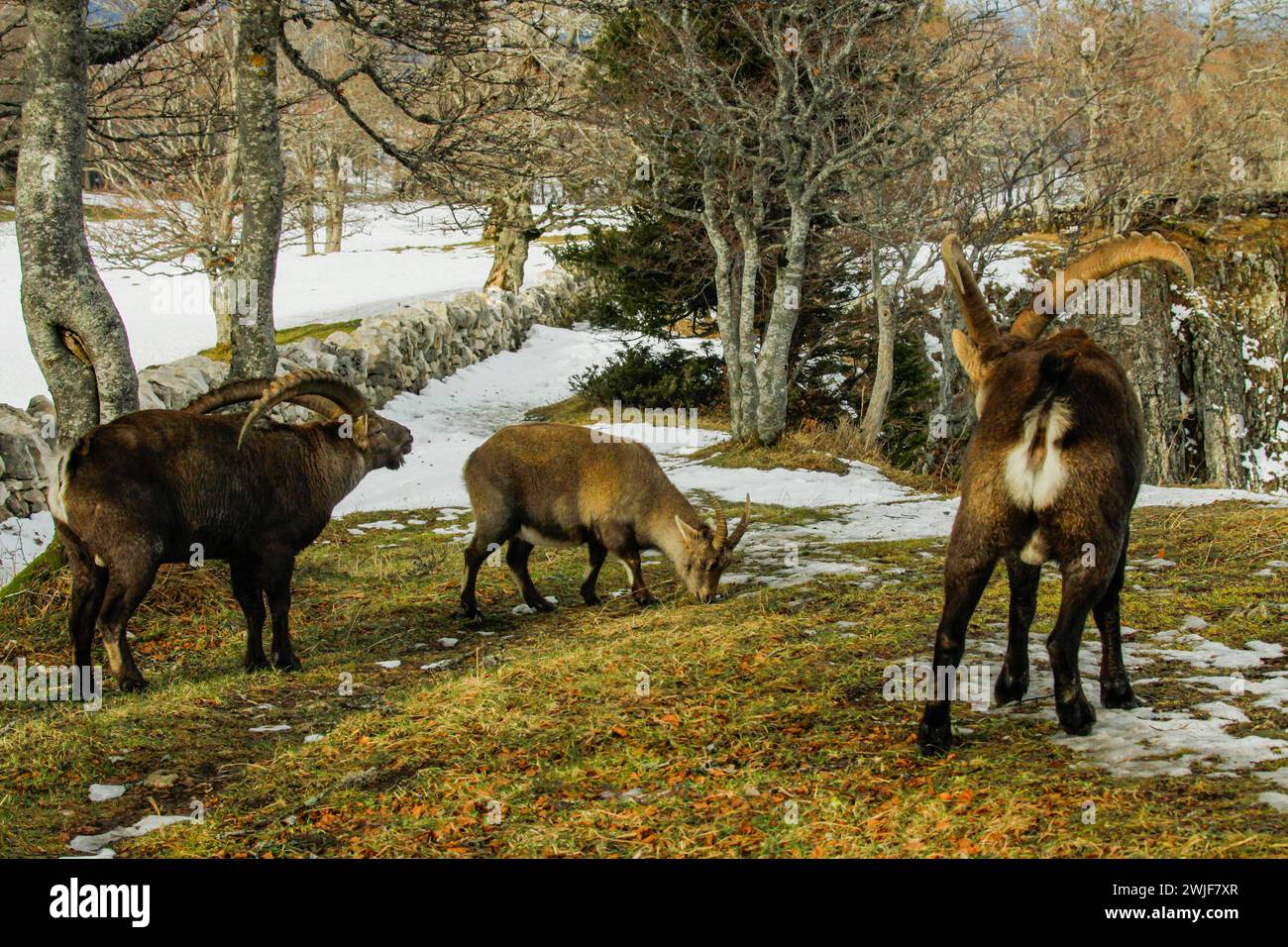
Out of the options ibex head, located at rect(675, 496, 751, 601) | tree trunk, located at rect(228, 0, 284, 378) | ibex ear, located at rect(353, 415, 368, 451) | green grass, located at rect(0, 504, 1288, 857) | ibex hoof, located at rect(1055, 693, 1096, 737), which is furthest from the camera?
tree trunk, located at rect(228, 0, 284, 378)

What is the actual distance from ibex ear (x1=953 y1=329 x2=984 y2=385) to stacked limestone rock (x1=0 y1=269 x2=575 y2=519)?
5927mm

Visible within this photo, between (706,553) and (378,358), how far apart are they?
1340 centimetres

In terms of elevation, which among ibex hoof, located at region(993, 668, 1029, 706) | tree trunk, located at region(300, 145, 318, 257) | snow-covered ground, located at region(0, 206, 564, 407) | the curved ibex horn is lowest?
ibex hoof, located at region(993, 668, 1029, 706)

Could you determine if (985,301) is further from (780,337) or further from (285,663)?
(780,337)

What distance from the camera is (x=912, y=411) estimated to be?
22.4m

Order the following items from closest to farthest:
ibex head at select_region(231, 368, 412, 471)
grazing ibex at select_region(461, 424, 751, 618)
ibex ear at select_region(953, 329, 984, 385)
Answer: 1. ibex ear at select_region(953, 329, 984, 385)
2. ibex head at select_region(231, 368, 412, 471)
3. grazing ibex at select_region(461, 424, 751, 618)

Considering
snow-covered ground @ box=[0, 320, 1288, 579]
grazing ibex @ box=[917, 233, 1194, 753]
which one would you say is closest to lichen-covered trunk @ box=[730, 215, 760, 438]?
snow-covered ground @ box=[0, 320, 1288, 579]

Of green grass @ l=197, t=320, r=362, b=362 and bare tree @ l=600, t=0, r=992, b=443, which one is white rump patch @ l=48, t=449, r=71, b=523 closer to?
bare tree @ l=600, t=0, r=992, b=443

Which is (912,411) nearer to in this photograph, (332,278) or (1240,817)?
(1240,817)

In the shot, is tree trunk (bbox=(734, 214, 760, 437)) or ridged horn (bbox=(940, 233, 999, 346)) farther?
tree trunk (bbox=(734, 214, 760, 437))

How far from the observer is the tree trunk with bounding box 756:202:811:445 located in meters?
15.7

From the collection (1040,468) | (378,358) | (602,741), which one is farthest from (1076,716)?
(378,358)

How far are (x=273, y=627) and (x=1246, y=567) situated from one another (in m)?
7.23

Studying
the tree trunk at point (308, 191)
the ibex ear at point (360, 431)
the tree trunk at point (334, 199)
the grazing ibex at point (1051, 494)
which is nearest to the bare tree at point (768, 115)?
the ibex ear at point (360, 431)
